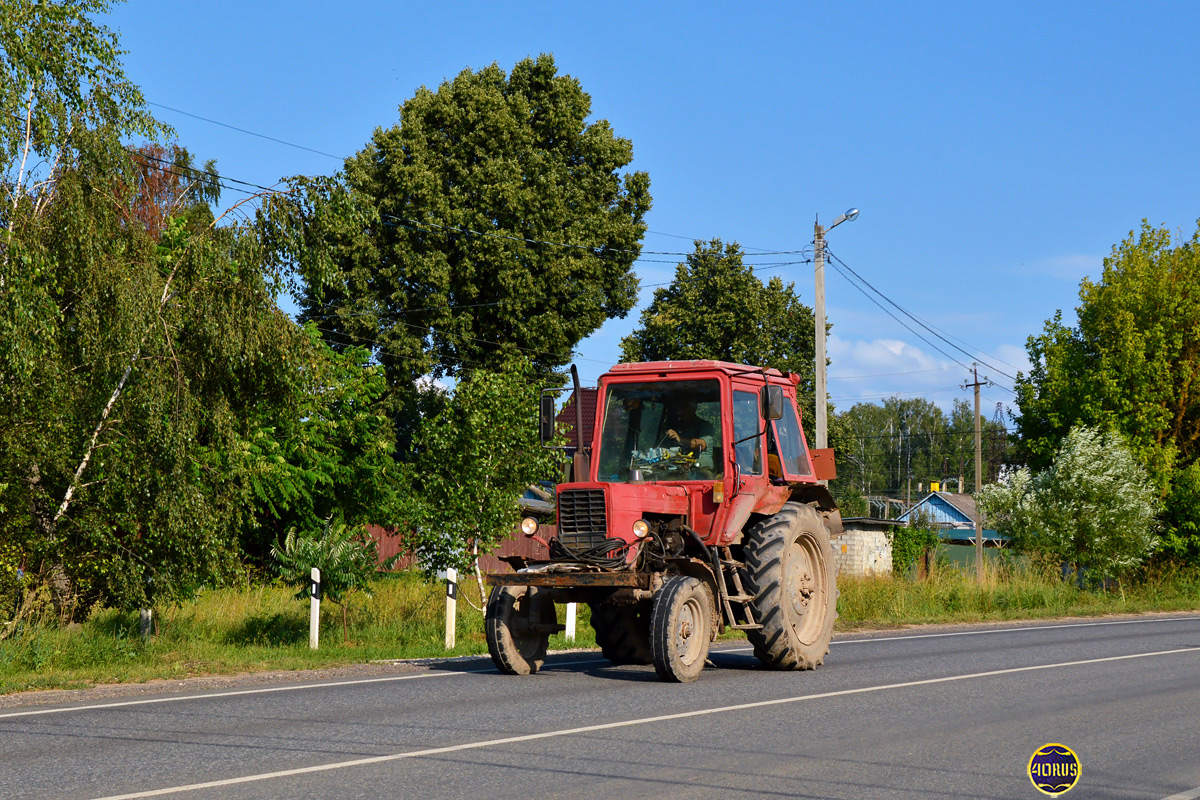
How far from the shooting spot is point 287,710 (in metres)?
10.2

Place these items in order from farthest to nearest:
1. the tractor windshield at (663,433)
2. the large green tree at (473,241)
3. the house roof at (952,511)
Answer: the house roof at (952,511), the large green tree at (473,241), the tractor windshield at (663,433)

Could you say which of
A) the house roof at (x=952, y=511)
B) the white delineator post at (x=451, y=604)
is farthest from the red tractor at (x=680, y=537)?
the house roof at (x=952, y=511)

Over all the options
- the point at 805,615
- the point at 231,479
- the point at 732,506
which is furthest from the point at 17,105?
the point at 805,615

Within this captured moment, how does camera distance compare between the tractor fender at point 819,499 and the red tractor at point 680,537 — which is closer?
the red tractor at point 680,537

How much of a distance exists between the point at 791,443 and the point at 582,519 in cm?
315

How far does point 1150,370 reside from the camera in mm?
37500

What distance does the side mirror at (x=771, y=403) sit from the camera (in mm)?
12701

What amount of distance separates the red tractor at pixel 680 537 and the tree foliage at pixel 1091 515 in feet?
66.7

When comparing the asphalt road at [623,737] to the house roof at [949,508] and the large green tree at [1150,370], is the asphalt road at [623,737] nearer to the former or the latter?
the large green tree at [1150,370]

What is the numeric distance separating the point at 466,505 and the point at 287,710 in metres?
9.92

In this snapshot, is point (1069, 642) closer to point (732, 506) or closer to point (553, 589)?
point (732, 506)

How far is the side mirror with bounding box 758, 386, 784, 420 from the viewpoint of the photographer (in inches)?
500

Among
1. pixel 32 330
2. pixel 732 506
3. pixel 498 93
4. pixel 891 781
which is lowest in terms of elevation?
pixel 891 781

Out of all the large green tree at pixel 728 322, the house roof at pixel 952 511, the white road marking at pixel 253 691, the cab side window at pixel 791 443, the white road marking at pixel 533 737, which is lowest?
the white road marking at pixel 253 691
